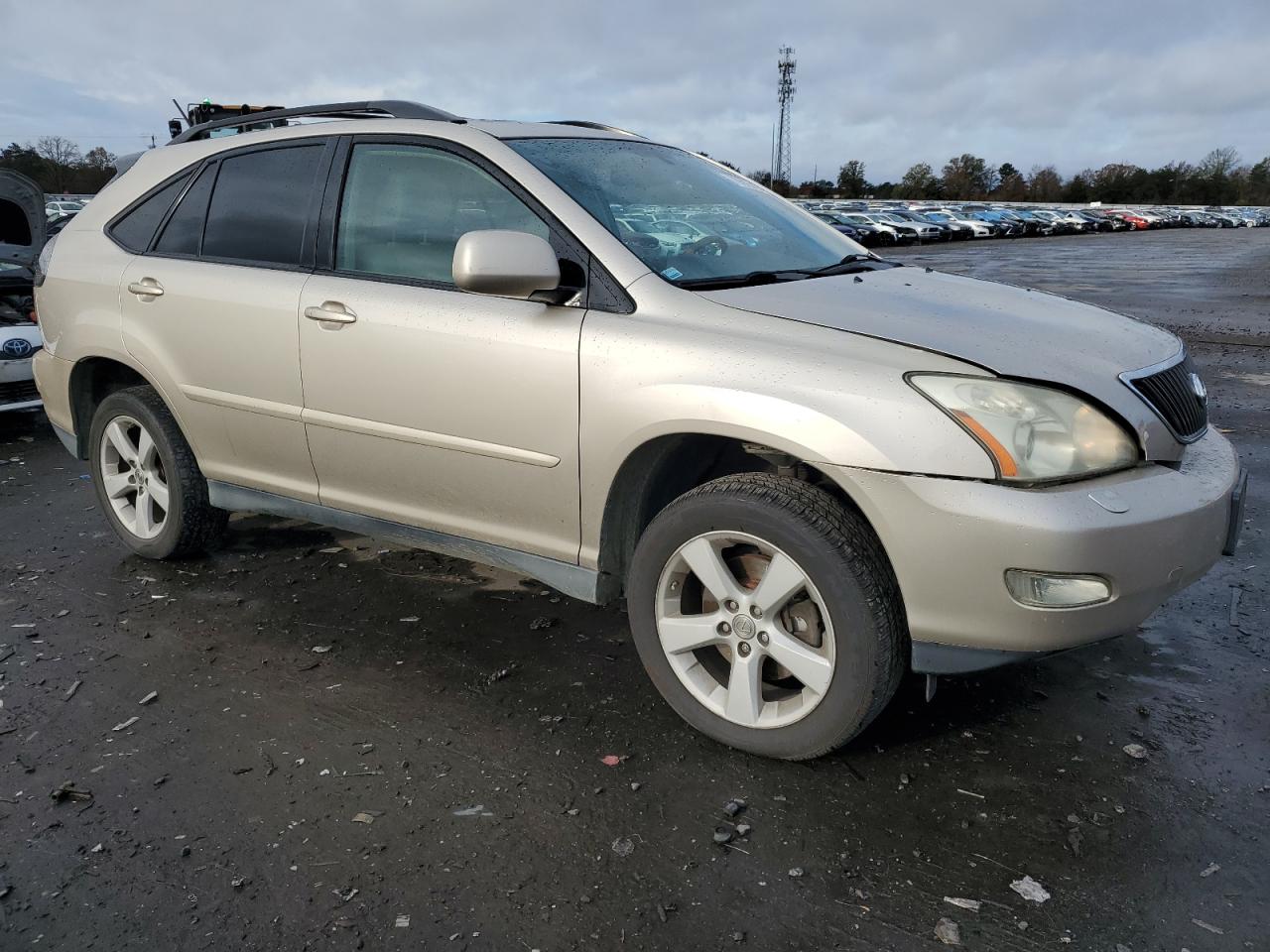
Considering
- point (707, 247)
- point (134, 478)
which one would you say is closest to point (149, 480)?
point (134, 478)

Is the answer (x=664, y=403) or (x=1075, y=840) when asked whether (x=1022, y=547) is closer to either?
(x=1075, y=840)

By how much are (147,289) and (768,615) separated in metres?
2.89

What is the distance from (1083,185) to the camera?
118 m

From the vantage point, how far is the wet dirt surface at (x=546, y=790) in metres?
2.33

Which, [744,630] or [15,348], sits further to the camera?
[15,348]

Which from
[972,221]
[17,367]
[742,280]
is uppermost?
[972,221]

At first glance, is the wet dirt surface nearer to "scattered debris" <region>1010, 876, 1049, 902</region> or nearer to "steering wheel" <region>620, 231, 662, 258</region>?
"scattered debris" <region>1010, 876, 1049, 902</region>

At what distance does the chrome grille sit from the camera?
9.22 feet

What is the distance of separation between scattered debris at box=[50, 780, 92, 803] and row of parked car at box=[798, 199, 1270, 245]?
23.7 m

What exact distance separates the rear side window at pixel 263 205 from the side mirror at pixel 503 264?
1099mm

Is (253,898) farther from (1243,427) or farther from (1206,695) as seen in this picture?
(1243,427)

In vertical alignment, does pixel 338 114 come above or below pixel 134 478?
above

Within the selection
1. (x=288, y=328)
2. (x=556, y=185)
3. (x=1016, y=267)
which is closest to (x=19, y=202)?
(x=288, y=328)

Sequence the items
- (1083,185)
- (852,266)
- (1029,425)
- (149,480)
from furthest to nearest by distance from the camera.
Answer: (1083,185)
(149,480)
(852,266)
(1029,425)
